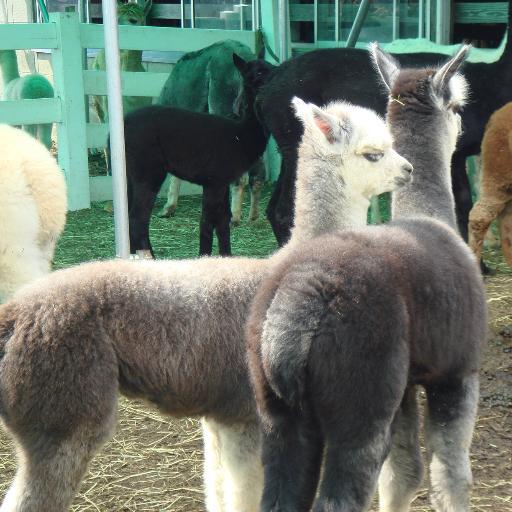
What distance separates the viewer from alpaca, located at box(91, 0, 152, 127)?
11.0m

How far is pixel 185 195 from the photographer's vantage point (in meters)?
11.0

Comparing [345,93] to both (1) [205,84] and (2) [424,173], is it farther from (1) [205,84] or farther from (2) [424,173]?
(2) [424,173]

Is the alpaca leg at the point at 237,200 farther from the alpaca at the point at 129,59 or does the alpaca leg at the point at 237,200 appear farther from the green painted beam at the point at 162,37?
the green painted beam at the point at 162,37

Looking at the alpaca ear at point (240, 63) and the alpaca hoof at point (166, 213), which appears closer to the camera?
the alpaca ear at point (240, 63)

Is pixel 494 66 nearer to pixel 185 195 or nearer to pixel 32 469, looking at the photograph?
pixel 185 195

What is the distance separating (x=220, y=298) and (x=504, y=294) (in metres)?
3.75

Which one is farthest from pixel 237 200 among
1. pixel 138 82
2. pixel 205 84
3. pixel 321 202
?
pixel 321 202

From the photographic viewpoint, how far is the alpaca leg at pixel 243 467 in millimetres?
3275

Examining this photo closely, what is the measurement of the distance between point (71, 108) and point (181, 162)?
2.95 m

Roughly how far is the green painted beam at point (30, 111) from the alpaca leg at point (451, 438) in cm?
715

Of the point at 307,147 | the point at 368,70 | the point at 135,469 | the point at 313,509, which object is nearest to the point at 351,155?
the point at 307,147

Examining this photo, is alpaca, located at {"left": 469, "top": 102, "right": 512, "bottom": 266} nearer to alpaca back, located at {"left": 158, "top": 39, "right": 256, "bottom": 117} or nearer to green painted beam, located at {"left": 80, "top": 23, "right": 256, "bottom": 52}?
alpaca back, located at {"left": 158, "top": 39, "right": 256, "bottom": 117}

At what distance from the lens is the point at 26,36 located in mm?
9688

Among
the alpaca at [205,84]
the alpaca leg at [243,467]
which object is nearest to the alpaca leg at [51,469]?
the alpaca leg at [243,467]
